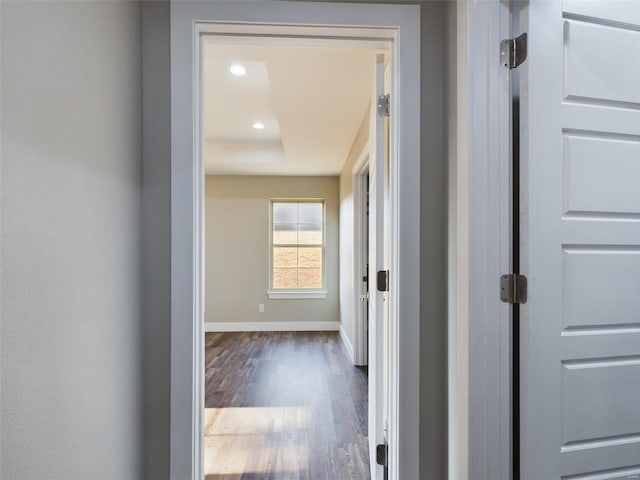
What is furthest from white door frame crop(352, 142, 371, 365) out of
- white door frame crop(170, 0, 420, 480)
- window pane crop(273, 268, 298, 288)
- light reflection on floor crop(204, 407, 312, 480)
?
white door frame crop(170, 0, 420, 480)

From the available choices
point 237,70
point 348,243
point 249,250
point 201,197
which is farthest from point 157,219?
point 249,250

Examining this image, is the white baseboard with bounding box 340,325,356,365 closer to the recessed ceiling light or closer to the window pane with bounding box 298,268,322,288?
the window pane with bounding box 298,268,322,288

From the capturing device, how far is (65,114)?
35.5 inches

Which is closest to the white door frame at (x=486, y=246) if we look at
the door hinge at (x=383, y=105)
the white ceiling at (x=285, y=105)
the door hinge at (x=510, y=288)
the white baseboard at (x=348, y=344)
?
the door hinge at (x=510, y=288)

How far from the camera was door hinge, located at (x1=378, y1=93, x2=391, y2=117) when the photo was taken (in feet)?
4.97

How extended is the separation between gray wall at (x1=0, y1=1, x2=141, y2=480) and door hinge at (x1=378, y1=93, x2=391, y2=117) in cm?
95

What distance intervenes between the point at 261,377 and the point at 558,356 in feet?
9.30

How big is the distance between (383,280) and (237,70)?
202 centimetres

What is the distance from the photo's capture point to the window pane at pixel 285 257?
5.57 meters

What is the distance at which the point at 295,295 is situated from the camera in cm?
549

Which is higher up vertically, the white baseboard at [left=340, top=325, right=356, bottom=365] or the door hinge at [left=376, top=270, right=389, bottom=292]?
the door hinge at [left=376, top=270, right=389, bottom=292]

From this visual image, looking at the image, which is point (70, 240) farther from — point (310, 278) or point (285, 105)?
point (310, 278)

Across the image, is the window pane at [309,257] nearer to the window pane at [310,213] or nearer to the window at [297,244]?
the window at [297,244]

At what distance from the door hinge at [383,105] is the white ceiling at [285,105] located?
0.34 metres
